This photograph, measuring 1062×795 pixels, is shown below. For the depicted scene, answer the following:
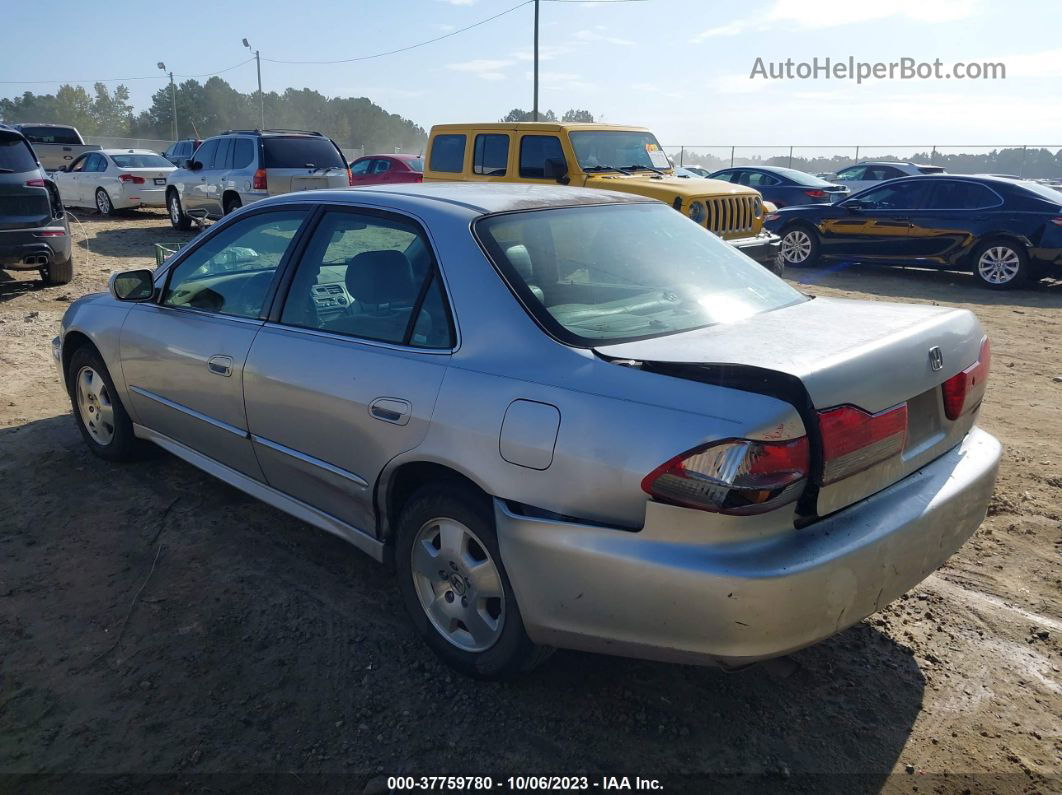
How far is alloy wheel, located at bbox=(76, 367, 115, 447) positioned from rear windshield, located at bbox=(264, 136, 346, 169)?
32.9 feet

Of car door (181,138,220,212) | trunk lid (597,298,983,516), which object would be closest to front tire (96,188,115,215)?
car door (181,138,220,212)

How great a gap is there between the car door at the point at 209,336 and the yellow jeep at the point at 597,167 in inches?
267

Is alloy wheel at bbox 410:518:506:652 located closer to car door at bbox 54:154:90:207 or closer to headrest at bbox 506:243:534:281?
headrest at bbox 506:243:534:281

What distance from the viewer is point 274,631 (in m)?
3.30

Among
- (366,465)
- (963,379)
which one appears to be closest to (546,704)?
(366,465)

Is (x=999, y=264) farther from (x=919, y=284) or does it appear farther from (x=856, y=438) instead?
(x=856, y=438)

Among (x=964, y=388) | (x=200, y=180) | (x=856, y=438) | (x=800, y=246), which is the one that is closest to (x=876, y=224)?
(x=800, y=246)

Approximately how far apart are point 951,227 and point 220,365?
11222mm

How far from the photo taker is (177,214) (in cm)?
1667

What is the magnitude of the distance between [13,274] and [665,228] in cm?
1137

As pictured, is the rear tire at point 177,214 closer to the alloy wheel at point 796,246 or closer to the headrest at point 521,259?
the alloy wheel at point 796,246

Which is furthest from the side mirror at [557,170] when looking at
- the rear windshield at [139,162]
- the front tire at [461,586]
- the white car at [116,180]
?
the rear windshield at [139,162]

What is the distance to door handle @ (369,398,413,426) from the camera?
290 centimetres

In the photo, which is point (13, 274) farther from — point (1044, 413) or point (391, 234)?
point (1044, 413)
